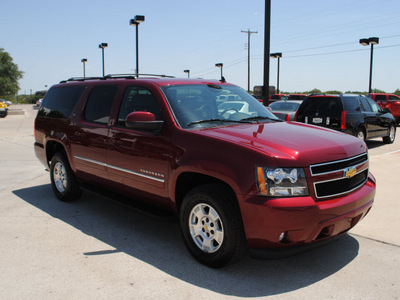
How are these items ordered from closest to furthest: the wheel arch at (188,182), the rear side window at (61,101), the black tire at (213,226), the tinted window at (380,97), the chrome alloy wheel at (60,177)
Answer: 1. the black tire at (213,226)
2. the wheel arch at (188,182)
3. the rear side window at (61,101)
4. the chrome alloy wheel at (60,177)
5. the tinted window at (380,97)

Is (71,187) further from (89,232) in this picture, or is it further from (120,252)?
(120,252)

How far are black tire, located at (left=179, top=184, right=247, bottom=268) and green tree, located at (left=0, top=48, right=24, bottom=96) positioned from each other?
87721mm

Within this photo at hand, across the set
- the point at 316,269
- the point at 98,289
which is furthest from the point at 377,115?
the point at 98,289

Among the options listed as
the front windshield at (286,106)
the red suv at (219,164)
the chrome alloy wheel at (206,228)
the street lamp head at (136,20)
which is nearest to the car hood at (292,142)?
the red suv at (219,164)

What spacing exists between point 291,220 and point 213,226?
2.60 ft

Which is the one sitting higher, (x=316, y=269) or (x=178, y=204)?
(x=178, y=204)

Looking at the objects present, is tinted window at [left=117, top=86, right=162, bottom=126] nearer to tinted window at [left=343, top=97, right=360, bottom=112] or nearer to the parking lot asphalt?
the parking lot asphalt

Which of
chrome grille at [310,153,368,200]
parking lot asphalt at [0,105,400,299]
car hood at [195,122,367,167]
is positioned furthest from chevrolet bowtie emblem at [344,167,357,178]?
parking lot asphalt at [0,105,400,299]

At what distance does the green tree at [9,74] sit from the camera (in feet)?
267

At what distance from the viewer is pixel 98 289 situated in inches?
132

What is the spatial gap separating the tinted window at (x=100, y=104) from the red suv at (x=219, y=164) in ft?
0.05

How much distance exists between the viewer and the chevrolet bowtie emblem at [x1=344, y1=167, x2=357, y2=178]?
3619mm

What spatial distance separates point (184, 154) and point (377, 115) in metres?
11.3

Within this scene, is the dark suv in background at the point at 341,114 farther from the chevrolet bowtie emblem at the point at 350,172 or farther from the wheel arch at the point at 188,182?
the wheel arch at the point at 188,182
